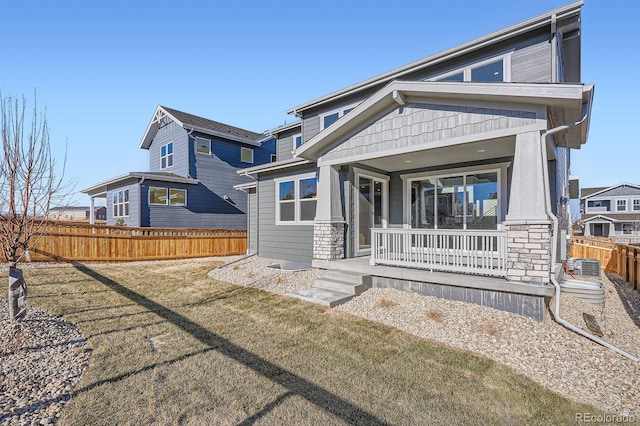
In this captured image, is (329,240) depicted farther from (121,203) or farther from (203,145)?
(121,203)

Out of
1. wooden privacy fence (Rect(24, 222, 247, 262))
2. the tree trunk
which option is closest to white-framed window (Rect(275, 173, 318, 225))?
wooden privacy fence (Rect(24, 222, 247, 262))

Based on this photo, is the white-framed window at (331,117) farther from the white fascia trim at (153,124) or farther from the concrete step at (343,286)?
the white fascia trim at (153,124)

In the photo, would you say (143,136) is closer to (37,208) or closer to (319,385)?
(37,208)

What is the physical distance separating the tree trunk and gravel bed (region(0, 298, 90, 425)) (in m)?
0.14

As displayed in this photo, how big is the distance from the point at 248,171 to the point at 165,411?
9433mm

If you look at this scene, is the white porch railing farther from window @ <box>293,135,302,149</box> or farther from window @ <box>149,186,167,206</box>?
window @ <box>149,186,167,206</box>

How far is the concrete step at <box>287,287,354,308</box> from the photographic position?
249 inches

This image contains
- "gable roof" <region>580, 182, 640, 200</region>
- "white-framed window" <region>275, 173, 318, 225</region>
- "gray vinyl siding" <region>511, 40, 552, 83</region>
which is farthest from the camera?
"gable roof" <region>580, 182, 640, 200</region>

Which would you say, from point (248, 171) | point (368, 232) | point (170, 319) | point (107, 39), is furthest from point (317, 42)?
point (170, 319)

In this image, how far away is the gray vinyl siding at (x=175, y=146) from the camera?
16.8 metres

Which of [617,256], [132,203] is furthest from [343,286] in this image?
[132,203]

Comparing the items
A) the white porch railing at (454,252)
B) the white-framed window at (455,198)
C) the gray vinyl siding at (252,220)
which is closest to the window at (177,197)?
the gray vinyl siding at (252,220)

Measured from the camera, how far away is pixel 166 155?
18.2 m

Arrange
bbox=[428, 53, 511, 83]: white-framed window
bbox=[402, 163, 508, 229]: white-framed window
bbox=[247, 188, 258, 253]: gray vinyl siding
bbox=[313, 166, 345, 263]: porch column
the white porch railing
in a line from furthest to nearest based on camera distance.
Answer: bbox=[247, 188, 258, 253]: gray vinyl siding < bbox=[313, 166, 345, 263]: porch column < bbox=[402, 163, 508, 229]: white-framed window < bbox=[428, 53, 511, 83]: white-framed window < the white porch railing
